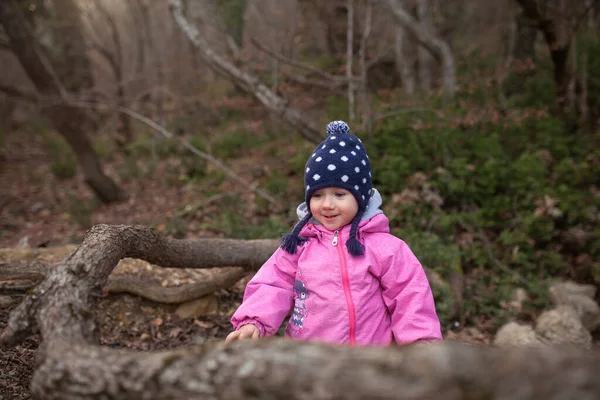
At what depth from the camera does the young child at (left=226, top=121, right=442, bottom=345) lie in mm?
2355

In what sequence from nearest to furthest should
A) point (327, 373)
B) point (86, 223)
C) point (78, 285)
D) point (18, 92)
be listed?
point (327, 373) → point (78, 285) → point (86, 223) → point (18, 92)

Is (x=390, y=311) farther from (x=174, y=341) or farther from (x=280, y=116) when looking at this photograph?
(x=280, y=116)

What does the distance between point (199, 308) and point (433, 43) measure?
19.7 ft

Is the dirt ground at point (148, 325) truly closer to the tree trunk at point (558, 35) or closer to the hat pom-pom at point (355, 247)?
the hat pom-pom at point (355, 247)

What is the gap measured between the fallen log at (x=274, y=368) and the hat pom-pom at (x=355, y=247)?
1189mm

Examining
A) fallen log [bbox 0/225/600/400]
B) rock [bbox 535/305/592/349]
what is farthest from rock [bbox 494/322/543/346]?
fallen log [bbox 0/225/600/400]

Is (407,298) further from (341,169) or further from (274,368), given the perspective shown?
(274,368)

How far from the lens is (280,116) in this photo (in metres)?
5.46

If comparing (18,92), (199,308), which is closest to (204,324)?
(199,308)

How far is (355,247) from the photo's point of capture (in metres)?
2.38

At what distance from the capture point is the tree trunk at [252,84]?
5379 mm

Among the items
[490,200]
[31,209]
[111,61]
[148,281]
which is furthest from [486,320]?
[111,61]

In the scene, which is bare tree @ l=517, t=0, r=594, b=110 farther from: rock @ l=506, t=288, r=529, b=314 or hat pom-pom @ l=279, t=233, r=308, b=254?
hat pom-pom @ l=279, t=233, r=308, b=254

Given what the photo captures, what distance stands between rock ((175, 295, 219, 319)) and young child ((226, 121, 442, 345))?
1.39m
